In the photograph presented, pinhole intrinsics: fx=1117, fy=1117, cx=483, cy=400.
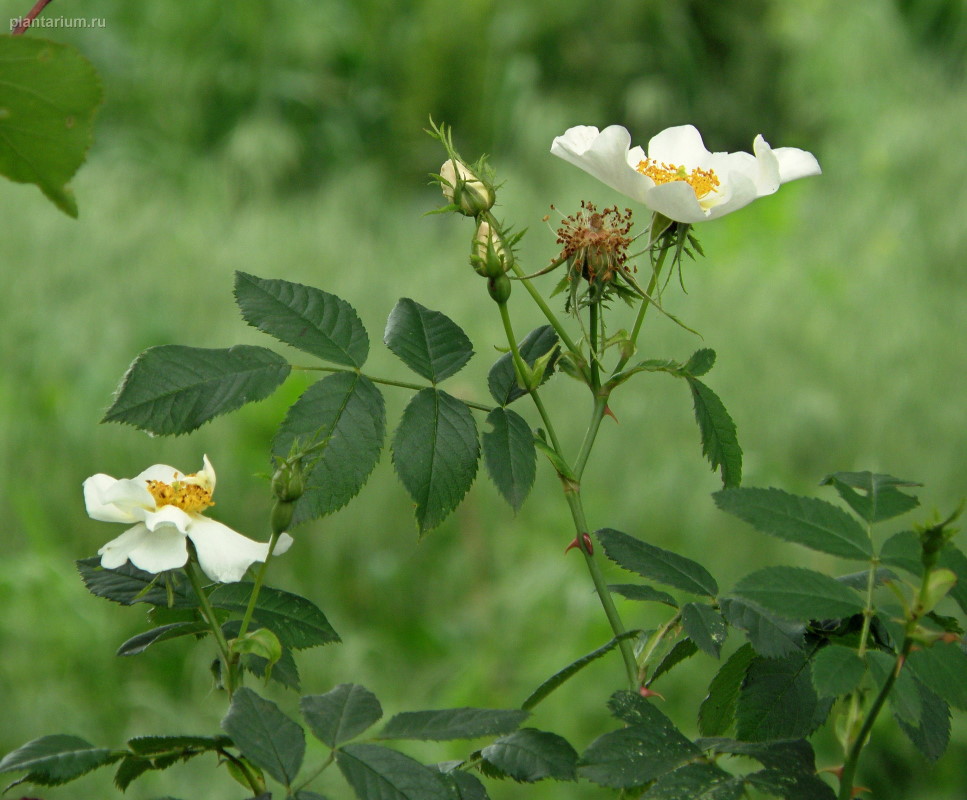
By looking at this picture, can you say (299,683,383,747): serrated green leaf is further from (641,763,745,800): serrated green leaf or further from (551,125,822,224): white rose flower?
(551,125,822,224): white rose flower

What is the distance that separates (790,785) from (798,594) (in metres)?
0.06

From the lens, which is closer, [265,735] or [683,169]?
[265,735]

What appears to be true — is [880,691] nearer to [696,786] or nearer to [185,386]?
[696,786]

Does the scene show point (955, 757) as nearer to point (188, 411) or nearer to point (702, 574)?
point (702, 574)

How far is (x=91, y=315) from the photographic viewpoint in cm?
212

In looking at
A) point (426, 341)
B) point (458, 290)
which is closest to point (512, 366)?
point (426, 341)

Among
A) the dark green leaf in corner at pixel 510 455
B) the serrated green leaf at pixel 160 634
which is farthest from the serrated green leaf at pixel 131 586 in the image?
the dark green leaf in corner at pixel 510 455

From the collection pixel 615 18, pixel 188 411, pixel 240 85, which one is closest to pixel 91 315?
pixel 240 85

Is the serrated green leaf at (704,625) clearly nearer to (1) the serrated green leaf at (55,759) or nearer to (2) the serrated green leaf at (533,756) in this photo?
(2) the serrated green leaf at (533,756)

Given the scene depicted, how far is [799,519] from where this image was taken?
0.36m

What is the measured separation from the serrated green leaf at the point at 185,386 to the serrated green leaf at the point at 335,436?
22mm

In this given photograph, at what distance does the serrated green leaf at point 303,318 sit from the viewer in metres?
0.42

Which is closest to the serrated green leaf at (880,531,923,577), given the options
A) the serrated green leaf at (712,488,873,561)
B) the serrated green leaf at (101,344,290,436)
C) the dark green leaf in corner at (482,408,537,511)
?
the serrated green leaf at (712,488,873,561)

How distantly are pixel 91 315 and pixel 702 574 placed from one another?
1.91m
